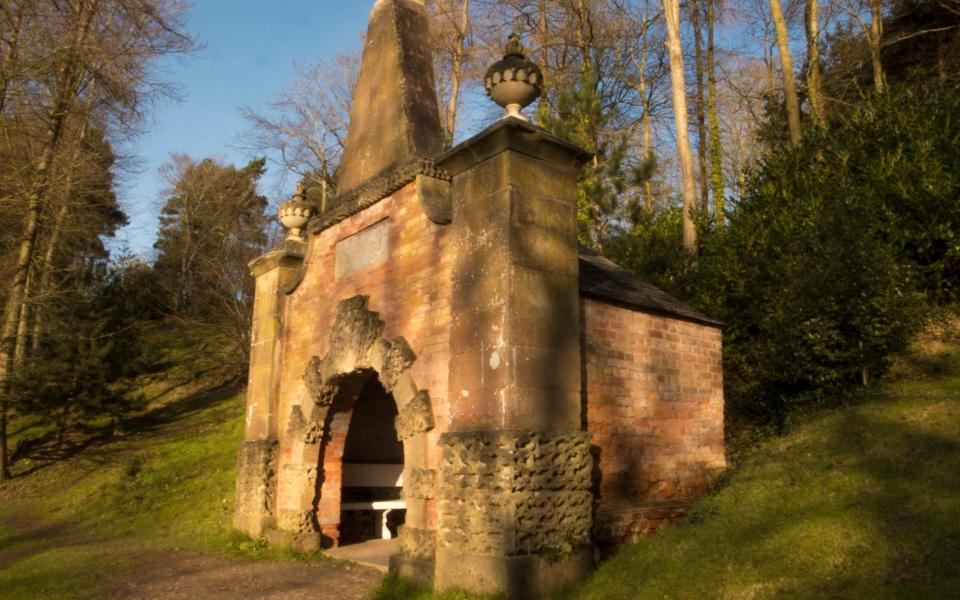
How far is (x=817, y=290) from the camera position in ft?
31.7

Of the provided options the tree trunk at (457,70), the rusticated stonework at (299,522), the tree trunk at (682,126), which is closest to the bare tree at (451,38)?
the tree trunk at (457,70)

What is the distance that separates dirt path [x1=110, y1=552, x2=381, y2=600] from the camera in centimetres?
724

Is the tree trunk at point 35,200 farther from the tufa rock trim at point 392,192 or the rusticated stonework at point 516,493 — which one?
the rusticated stonework at point 516,493

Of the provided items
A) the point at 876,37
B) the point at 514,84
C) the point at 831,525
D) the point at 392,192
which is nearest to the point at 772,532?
the point at 831,525

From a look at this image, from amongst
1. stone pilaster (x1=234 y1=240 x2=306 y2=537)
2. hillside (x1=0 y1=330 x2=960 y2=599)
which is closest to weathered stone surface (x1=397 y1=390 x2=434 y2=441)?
hillside (x1=0 y1=330 x2=960 y2=599)

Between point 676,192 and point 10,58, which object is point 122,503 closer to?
point 10,58

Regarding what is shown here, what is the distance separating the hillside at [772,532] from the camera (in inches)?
203

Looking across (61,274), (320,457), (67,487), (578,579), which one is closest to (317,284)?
(320,457)

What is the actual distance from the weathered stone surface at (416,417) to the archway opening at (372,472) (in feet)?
11.6

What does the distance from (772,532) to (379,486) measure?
6801 mm

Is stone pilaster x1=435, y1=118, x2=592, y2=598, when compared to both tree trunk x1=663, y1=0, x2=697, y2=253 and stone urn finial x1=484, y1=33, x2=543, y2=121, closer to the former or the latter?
stone urn finial x1=484, y1=33, x2=543, y2=121

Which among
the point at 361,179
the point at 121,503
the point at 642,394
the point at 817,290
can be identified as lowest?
the point at 121,503

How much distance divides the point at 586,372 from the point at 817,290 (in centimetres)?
421

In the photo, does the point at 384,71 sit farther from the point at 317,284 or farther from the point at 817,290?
the point at 817,290
